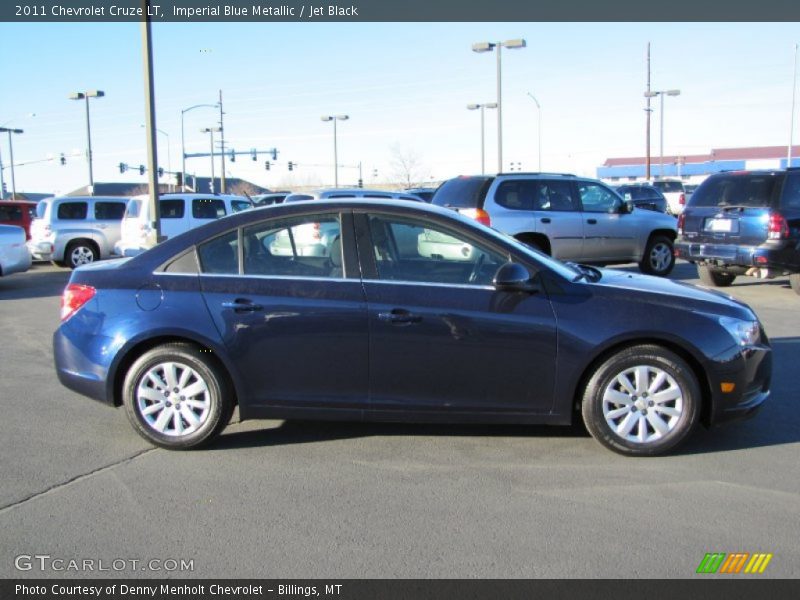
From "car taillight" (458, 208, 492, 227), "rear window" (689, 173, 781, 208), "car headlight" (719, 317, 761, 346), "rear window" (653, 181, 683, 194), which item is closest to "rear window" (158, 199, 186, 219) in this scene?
"car taillight" (458, 208, 492, 227)

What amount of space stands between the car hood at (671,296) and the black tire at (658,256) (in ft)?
30.8

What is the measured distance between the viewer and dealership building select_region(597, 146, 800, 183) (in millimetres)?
85562

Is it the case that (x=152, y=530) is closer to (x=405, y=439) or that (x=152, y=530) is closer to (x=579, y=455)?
(x=405, y=439)

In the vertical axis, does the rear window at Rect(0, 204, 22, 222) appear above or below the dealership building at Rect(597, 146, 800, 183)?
below

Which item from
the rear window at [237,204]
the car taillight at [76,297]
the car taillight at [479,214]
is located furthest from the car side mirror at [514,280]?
the rear window at [237,204]

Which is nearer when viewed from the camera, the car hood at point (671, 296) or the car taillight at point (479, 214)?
the car hood at point (671, 296)

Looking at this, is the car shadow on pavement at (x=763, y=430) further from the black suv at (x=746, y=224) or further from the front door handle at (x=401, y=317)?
the black suv at (x=746, y=224)

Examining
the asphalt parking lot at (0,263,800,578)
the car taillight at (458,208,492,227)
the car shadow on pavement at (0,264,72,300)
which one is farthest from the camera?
the car shadow on pavement at (0,264,72,300)

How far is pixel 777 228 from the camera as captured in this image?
10.8 metres

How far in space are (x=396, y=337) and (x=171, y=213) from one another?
1431 centimetres

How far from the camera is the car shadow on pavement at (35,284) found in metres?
13.3

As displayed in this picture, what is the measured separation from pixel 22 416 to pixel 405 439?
3.01 metres

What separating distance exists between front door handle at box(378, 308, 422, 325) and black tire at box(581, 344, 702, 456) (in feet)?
3.92
